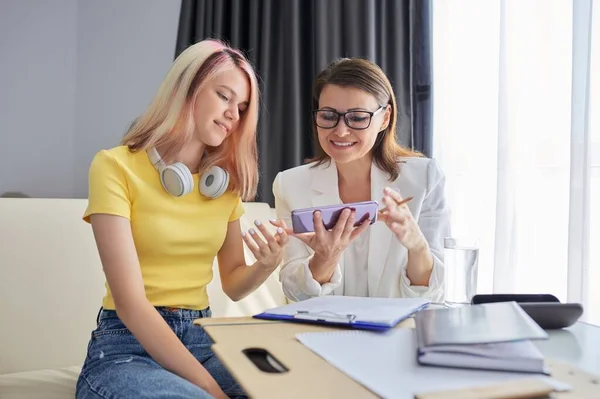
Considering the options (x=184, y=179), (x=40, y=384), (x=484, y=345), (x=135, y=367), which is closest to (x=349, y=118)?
(x=184, y=179)

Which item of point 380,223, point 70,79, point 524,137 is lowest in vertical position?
point 380,223

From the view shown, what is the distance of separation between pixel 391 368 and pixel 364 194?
40.9 inches

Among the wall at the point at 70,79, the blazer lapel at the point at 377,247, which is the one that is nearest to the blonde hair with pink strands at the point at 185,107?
the blazer lapel at the point at 377,247

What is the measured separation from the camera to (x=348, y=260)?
1.65 m

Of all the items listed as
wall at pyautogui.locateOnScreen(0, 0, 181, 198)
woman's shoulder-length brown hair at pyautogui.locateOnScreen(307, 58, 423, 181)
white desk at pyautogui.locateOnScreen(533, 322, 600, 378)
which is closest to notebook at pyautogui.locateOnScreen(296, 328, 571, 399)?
white desk at pyautogui.locateOnScreen(533, 322, 600, 378)

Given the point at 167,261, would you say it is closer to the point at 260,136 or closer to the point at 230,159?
the point at 230,159

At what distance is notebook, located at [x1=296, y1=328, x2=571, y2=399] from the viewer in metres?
0.62

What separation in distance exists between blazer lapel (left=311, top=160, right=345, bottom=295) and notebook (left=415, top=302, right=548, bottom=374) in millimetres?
883

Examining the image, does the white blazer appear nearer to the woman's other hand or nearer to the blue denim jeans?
the woman's other hand

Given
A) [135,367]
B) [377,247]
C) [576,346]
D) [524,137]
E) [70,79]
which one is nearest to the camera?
[576,346]

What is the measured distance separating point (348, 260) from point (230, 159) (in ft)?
1.53

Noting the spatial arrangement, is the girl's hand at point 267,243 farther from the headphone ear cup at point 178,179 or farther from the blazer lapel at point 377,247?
the blazer lapel at point 377,247

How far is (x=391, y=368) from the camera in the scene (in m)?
0.68

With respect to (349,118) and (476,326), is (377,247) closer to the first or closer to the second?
(349,118)
